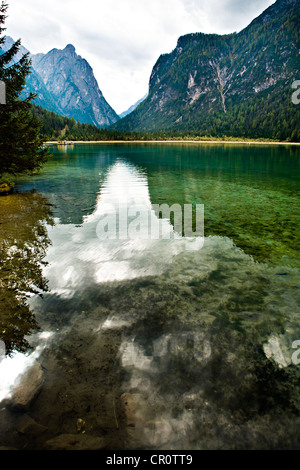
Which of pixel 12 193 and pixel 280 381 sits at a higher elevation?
pixel 12 193

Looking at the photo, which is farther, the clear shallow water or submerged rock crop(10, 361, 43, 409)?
submerged rock crop(10, 361, 43, 409)

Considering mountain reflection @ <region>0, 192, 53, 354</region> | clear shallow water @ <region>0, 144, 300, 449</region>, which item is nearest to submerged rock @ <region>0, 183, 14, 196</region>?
mountain reflection @ <region>0, 192, 53, 354</region>

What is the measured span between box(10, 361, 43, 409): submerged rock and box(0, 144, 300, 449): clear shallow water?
10cm

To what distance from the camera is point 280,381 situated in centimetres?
478

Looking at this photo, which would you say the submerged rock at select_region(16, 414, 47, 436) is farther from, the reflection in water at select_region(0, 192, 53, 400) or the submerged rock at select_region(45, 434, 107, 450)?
the reflection in water at select_region(0, 192, 53, 400)

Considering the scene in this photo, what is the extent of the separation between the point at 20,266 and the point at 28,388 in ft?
19.1

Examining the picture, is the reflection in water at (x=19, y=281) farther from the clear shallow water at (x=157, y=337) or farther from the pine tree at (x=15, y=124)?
the pine tree at (x=15, y=124)

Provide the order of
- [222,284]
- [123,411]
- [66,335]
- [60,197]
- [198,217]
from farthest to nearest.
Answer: [60,197] < [198,217] < [222,284] < [66,335] < [123,411]

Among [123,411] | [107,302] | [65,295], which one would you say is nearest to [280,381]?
[123,411]

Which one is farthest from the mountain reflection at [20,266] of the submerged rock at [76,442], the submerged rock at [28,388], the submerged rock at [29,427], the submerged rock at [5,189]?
the submerged rock at [5,189]

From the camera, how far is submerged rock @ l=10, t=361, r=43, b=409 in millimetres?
4238

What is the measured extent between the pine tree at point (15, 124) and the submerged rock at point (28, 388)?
20710 mm

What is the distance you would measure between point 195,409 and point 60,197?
21.6m

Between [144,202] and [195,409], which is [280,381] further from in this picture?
[144,202]
